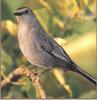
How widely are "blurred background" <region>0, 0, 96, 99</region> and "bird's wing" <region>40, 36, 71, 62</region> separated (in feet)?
0.51

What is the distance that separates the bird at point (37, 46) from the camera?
1.22 metres

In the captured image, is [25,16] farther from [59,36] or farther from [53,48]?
[59,36]

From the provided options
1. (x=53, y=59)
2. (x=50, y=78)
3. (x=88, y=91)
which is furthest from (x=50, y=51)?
(x=88, y=91)

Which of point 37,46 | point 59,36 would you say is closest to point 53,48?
point 37,46

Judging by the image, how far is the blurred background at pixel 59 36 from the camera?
144 centimetres

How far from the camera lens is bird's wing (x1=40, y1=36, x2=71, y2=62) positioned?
1.24m

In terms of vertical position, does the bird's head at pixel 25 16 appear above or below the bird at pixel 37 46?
above

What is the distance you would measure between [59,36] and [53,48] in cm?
18

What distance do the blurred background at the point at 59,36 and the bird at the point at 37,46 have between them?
0.15m

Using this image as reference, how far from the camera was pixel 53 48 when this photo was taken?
4.07 ft

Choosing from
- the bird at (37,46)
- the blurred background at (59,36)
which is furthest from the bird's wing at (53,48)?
the blurred background at (59,36)

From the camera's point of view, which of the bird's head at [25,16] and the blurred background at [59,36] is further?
the blurred background at [59,36]

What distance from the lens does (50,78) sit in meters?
1.43

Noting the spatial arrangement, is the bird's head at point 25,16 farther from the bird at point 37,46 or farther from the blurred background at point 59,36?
the blurred background at point 59,36
